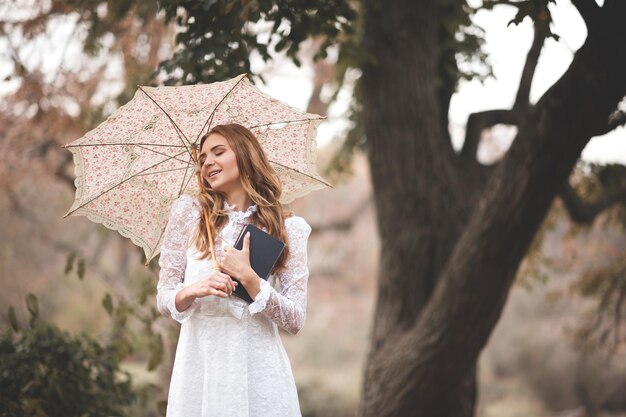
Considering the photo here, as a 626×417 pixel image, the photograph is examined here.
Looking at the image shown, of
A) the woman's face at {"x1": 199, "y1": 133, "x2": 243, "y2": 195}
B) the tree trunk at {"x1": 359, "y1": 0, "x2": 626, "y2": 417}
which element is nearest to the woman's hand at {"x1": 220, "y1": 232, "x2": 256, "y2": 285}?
the woman's face at {"x1": 199, "y1": 133, "x2": 243, "y2": 195}

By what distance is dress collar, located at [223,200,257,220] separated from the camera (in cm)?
269

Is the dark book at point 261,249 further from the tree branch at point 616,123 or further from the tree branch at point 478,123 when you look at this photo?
the tree branch at point 478,123

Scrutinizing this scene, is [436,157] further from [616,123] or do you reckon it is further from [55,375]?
[55,375]

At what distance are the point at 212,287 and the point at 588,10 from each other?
236cm

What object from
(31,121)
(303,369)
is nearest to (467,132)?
(31,121)

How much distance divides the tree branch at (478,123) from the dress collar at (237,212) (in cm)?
307

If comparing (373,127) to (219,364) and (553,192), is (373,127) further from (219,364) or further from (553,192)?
(219,364)

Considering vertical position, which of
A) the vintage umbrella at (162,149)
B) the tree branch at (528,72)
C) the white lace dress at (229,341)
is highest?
the tree branch at (528,72)

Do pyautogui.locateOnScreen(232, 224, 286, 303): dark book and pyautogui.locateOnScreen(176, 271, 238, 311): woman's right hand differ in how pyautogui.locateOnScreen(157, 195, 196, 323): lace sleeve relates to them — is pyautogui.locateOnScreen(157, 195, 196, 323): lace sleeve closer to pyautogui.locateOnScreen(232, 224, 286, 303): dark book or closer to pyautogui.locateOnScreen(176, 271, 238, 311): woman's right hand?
pyautogui.locateOnScreen(176, 271, 238, 311): woman's right hand

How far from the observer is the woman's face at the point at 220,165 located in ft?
8.87

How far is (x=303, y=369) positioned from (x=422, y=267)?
41.6 feet

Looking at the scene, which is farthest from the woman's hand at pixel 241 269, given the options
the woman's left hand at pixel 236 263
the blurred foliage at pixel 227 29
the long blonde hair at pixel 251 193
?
the blurred foliage at pixel 227 29

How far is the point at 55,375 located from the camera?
12.9ft

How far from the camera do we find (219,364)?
2449 millimetres
